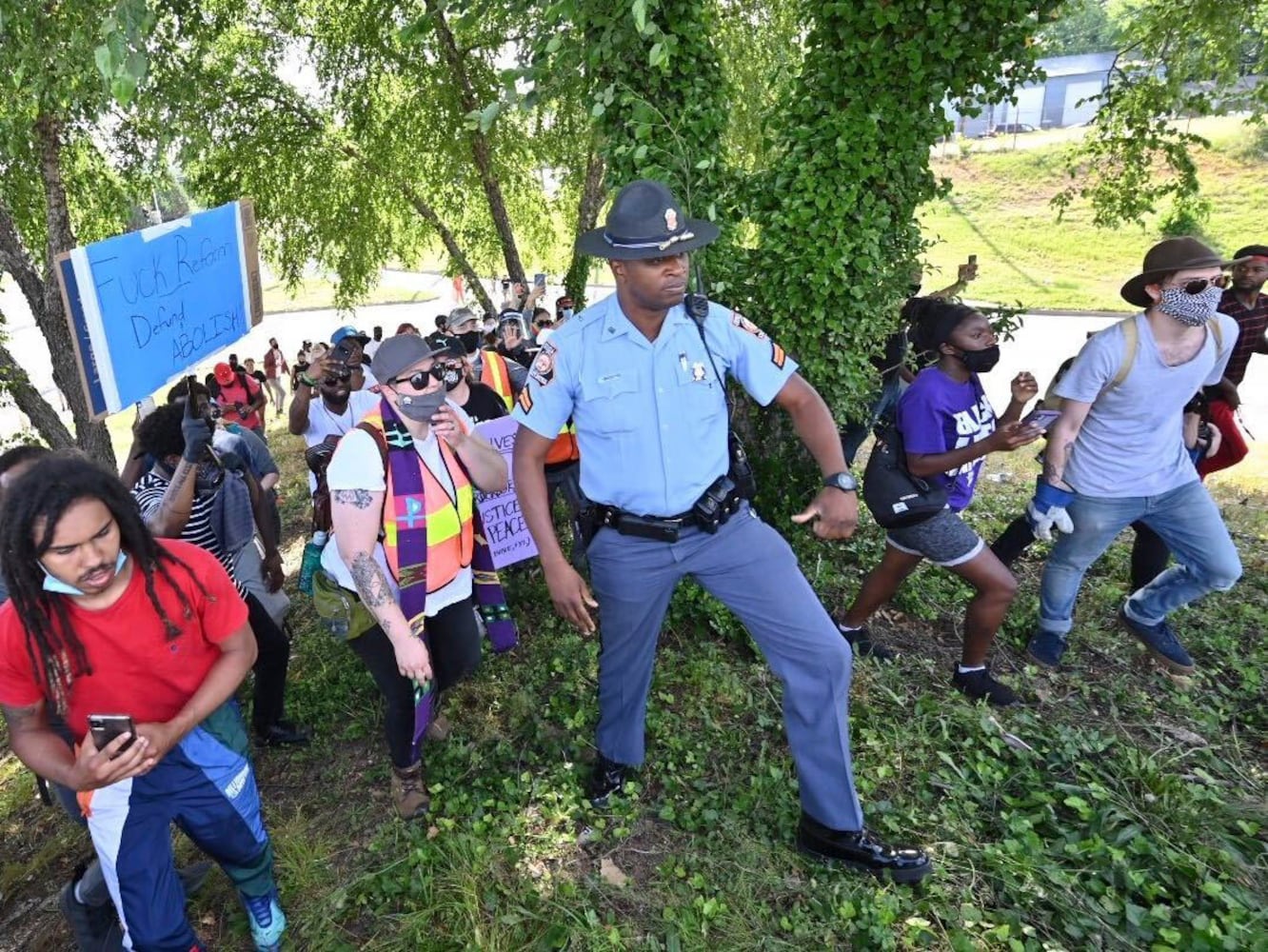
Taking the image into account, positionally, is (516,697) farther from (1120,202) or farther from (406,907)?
(1120,202)

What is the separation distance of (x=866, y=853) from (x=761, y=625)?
2.68 ft

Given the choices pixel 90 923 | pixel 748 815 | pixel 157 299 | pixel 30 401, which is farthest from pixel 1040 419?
pixel 30 401

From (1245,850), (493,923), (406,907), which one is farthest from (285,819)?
(1245,850)

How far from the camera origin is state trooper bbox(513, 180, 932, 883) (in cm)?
261

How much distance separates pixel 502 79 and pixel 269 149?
19.9ft

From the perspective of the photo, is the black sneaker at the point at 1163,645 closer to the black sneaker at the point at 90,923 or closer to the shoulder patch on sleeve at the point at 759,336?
the shoulder patch on sleeve at the point at 759,336

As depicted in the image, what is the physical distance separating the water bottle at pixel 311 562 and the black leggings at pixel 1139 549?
338 centimetres

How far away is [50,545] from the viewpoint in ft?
6.41

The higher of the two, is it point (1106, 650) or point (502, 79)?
point (502, 79)

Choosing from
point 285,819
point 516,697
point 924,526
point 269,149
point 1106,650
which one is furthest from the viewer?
point 269,149

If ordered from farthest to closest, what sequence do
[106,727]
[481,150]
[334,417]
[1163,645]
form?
[481,150]
[334,417]
[1163,645]
[106,727]

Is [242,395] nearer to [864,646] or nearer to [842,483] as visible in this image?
[864,646]

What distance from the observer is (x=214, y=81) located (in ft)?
25.3

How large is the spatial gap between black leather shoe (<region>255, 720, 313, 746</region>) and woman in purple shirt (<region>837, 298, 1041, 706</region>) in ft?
9.51
